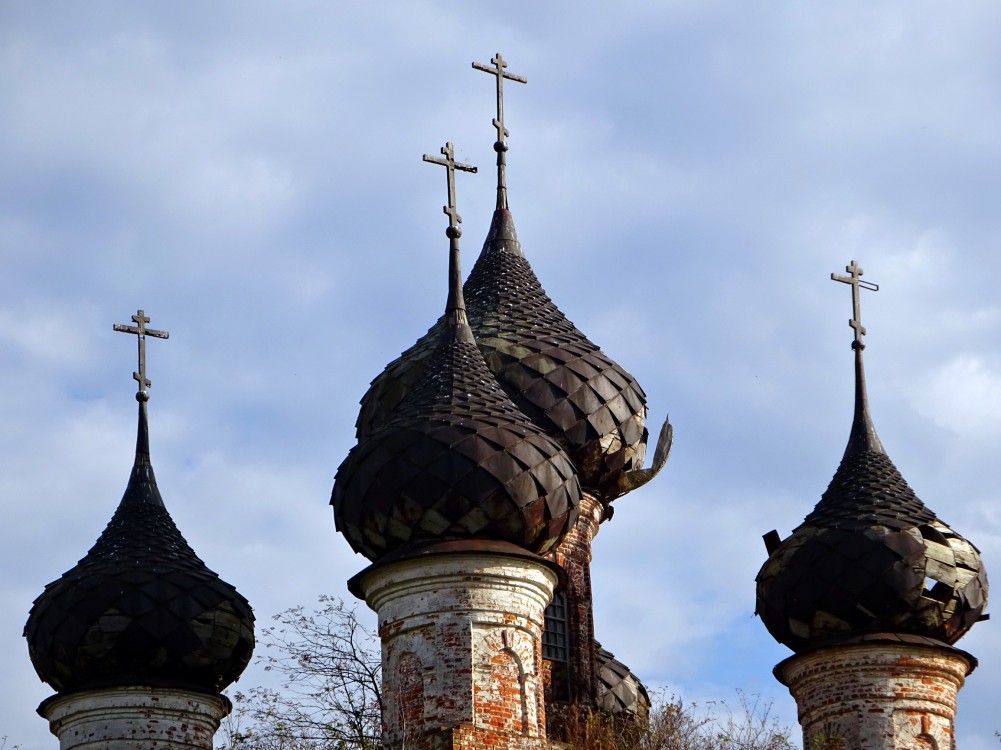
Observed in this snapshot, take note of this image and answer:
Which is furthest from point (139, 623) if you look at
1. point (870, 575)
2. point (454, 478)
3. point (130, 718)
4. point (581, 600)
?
point (870, 575)

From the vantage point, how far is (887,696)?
27734mm

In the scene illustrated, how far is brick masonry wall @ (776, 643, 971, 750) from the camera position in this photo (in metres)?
27.6

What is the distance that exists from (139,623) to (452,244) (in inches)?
183

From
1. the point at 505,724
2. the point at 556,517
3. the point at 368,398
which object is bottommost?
the point at 505,724

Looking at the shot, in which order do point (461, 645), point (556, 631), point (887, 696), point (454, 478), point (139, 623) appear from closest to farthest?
point (461, 645) < point (454, 478) < point (887, 696) < point (139, 623) < point (556, 631)

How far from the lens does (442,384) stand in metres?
27.0

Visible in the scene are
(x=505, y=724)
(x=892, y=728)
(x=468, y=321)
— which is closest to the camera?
(x=505, y=724)

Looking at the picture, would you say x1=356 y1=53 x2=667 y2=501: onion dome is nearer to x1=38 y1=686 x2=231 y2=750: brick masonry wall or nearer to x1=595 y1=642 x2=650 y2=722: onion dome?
x1=595 y1=642 x2=650 y2=722: onion dome

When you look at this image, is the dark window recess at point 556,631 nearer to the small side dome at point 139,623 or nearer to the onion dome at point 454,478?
the onion dome at point 454,478

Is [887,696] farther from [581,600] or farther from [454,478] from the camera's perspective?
[454,478]

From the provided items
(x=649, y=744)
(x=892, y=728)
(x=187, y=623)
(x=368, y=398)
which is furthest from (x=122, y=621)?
(x=892, y=728)

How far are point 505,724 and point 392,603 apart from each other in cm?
158

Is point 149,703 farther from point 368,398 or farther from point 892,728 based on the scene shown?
point 892,728

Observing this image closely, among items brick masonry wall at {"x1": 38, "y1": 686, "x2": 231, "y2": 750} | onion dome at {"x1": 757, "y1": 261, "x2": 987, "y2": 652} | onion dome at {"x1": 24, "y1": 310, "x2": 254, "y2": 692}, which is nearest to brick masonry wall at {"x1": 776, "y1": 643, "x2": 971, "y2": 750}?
onion dome at {"x1": 757, "y1": 261, "x2": 987, "y2": 652}
